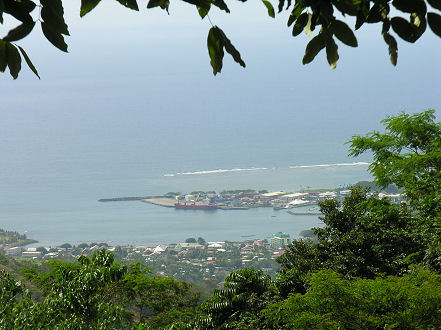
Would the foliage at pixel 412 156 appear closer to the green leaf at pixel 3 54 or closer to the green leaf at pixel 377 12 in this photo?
the green leaf at pixel 377 12

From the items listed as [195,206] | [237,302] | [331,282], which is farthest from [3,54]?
[195,206]

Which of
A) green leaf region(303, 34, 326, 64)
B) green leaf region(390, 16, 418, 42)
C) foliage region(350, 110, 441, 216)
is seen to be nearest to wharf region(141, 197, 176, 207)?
foliage region(350, 110, 441, 216)

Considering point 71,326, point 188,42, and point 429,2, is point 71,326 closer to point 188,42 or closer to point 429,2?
point 429,2

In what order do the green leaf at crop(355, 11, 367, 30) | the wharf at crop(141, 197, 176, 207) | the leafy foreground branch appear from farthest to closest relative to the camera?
the wharf at crop(141, 197, 176, 207), the leafy foreground branch, the green leaf at crop(355, 11, 367, 30)

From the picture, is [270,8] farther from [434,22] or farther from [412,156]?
[412,156]

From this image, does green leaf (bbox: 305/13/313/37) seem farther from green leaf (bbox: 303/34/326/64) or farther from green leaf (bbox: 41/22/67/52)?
green leaf (bbox: 41/22/67/52)
